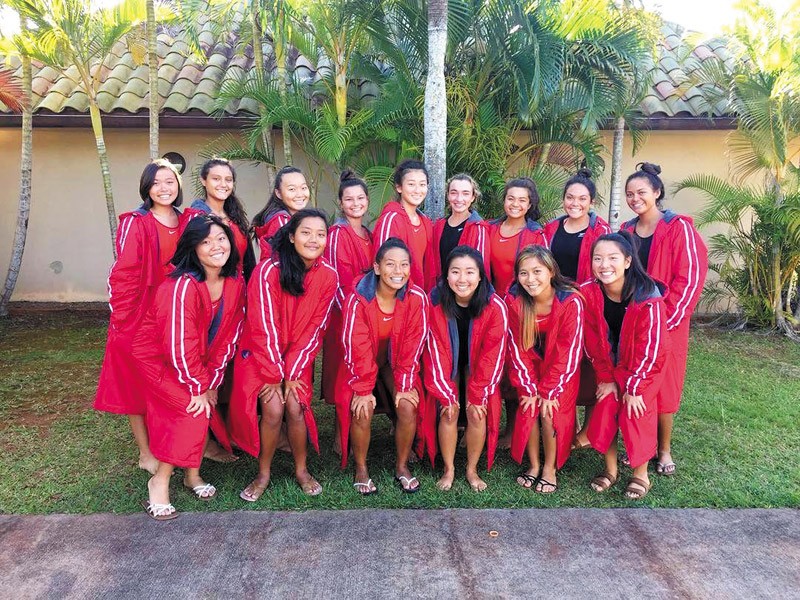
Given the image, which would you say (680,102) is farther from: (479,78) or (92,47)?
(92,47)

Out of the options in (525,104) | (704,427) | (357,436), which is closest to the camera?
(357,436)

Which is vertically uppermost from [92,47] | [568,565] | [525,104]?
[92,47]

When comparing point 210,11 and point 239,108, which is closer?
point 210,11

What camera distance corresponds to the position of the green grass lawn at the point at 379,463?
340 cm

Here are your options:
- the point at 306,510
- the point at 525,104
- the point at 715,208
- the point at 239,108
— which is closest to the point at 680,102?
the point at 715,208

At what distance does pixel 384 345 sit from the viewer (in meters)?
3.60

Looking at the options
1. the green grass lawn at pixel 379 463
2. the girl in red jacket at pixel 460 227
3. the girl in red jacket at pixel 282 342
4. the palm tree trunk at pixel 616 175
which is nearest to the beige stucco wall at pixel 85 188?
the palm tree trunk at pixel 616 175

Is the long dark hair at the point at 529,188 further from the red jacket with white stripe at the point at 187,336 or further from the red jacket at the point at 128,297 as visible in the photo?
the red jacket at the point at 128,297

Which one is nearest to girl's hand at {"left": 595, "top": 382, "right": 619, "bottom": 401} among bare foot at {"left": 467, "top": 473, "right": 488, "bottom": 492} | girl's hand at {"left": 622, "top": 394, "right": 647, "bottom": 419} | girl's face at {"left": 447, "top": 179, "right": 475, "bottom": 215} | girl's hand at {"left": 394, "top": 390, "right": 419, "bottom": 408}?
girl's hand at {"left": 622, "top": 394, "right": 647, "bottom": 419}

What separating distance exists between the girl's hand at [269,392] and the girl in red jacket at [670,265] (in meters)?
2.29

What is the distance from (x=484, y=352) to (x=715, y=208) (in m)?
4.64

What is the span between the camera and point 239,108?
23.9 feet

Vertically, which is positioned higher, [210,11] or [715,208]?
[210,11]

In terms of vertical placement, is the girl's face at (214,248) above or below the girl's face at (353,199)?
below
